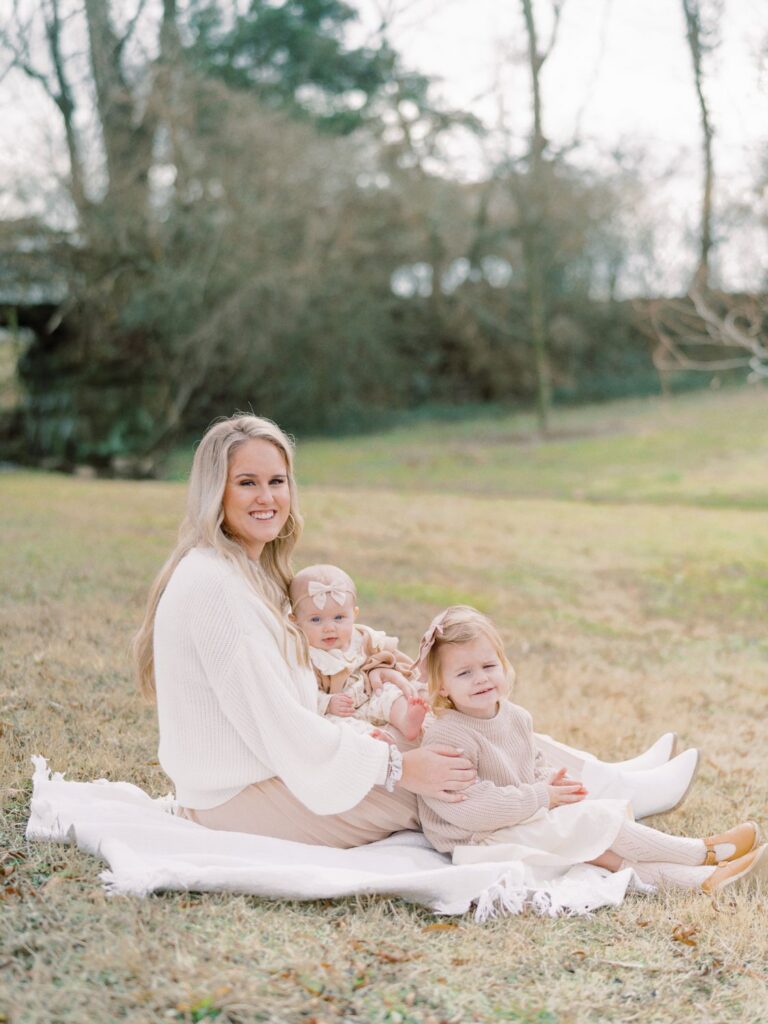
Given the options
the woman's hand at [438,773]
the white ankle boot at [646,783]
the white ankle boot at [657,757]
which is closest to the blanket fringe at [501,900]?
the woman's hand at [438,773]

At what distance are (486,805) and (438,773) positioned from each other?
0.64 feet

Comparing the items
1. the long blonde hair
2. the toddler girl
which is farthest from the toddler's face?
the long blonde hair

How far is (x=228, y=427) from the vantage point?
3.55 metres

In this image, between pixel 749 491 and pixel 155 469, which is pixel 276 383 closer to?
pixel 155 469

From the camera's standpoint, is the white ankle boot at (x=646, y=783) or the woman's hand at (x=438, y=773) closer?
the woman's hand at (x=438, y=773)

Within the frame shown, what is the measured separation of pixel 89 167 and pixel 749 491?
1102 centimetres

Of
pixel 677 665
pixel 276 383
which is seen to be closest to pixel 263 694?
pixel 677 665

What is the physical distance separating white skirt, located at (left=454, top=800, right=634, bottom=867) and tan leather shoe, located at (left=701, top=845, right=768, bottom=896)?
0.36 m

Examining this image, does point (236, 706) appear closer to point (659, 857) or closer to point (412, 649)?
point (659, 857)

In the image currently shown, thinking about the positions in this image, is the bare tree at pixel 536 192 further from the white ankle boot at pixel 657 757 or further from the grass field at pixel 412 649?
the white ankle boot at pixel 657 757

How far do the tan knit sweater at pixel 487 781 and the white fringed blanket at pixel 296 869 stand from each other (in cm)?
12

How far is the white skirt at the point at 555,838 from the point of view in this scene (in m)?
3.50

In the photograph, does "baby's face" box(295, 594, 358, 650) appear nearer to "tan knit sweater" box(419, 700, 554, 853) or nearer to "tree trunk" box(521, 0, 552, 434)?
"tan knit sweater" box(419, 700, 554, 853)

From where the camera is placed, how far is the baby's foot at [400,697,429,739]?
144 inches
